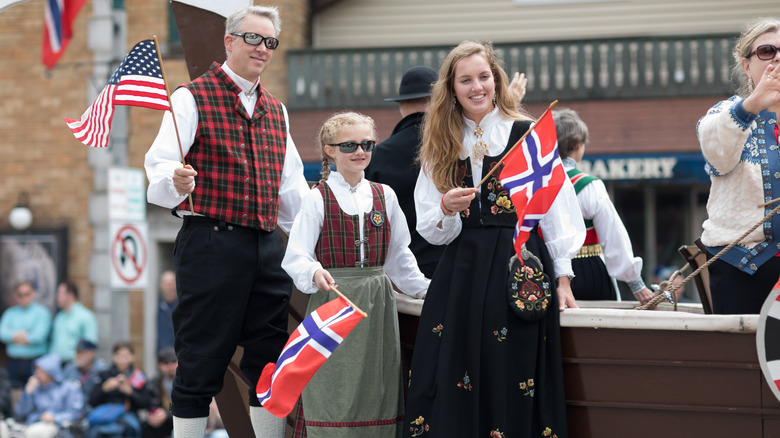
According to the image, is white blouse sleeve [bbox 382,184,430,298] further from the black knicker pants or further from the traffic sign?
the traffic sign

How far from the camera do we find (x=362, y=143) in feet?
12.1

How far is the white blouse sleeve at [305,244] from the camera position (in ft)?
11.4

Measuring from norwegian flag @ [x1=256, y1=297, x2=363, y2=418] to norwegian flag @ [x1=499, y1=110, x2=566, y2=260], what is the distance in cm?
66

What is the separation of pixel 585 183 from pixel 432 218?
1358 mm

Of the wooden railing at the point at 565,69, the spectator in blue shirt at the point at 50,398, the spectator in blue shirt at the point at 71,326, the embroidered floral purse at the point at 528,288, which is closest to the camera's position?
the embroidered floral purse at the point at 528,288

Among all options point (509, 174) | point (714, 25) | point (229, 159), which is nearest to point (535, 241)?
point (509, 174)

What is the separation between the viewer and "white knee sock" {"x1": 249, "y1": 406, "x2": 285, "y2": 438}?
12.7ft

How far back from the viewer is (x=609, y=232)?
4.60 metres

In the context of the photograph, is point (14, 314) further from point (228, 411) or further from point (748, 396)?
point (748, 396)

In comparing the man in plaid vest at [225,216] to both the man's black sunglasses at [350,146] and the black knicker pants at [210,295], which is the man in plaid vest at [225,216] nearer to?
the black knicker pants at [210,295]

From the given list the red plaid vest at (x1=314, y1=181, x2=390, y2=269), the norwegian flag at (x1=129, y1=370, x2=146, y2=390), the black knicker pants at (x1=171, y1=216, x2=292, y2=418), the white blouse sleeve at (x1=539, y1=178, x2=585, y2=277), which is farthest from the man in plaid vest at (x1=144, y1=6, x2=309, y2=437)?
the norwegian flag at (x1=129, y1=370, x2=146, y2=390)

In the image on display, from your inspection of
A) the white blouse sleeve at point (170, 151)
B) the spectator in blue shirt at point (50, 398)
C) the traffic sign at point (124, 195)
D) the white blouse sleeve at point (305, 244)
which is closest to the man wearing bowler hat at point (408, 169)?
the white blouse sleeve at point (305, 244)

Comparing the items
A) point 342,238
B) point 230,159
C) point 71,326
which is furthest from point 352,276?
point 71,326

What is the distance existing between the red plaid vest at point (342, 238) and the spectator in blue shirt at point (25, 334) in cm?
875
